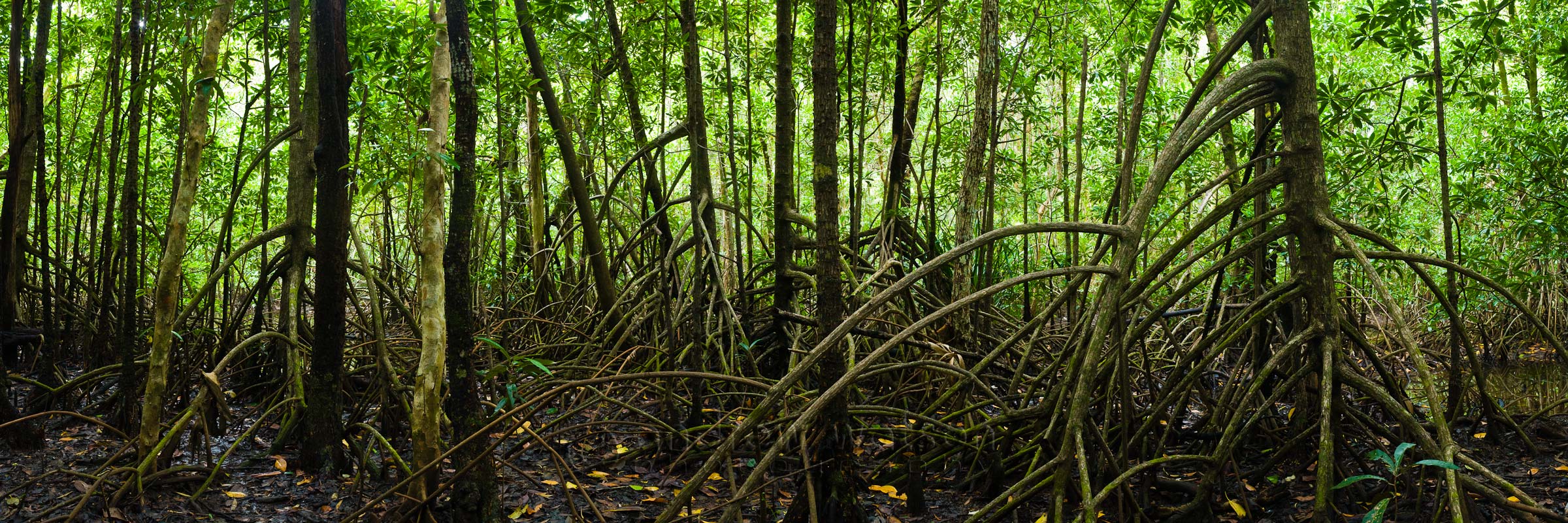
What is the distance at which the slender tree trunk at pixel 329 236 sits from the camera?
3.34 metres

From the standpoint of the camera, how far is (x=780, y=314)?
14.4 feet

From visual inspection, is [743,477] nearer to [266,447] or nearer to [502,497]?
[502,497]

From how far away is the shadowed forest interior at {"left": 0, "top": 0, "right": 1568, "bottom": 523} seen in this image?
2.84 metres

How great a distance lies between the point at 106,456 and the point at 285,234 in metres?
1.35

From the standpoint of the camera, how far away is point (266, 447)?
4242mm

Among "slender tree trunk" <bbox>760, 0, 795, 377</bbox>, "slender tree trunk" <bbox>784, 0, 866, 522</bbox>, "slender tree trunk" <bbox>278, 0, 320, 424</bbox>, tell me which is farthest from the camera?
"slender tree trunk" <bbox>760, 0, 795, 377</bbox>

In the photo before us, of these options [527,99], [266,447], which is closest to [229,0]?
[266,447]

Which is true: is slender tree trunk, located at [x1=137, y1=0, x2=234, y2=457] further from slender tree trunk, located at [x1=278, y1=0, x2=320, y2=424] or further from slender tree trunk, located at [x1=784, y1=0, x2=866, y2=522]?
slender tree trunk, located at [x1=784, y1=0, x2=866, y2=522]

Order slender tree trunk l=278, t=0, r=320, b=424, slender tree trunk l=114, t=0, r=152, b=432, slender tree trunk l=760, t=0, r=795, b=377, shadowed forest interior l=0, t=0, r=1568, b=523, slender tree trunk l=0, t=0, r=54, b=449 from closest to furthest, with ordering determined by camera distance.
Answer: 1. shadowed forest interior l=0, t=0, r=1568, b=523
2. slender tree trunk l=278, t=0, r=320, b=424
3. slender tree trunk l=114, t=0, r=152, b=432
4. slender tree trunk l=760, t=0, r=795, b=377
5. slender tree trunk l=0, t=0, r=54, b=449

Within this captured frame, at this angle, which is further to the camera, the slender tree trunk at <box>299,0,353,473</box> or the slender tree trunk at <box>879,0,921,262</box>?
the slender tree trunk at <box>879,0,921,262</box>

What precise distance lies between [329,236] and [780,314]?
1.96m

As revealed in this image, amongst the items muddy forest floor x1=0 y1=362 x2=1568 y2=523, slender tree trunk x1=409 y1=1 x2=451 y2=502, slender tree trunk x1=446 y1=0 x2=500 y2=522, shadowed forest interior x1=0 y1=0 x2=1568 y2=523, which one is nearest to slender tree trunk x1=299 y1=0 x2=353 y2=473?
shadowed forest interior x1=0 y1=0 x2=1568 y2=523

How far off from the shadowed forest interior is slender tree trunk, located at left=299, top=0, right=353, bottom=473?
0.02m

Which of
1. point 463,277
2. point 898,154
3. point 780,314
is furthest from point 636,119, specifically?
point 463,277
